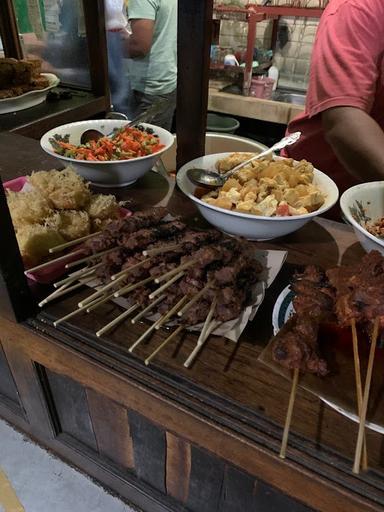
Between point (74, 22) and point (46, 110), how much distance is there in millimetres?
1404

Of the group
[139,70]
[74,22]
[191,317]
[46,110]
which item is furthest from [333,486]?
[139,70]

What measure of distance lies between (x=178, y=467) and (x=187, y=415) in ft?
1.72

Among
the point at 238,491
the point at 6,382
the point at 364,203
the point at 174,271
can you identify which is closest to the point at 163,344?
the point at 174,271

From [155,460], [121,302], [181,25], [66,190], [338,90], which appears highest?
[181,25]

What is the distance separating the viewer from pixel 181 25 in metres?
1.53

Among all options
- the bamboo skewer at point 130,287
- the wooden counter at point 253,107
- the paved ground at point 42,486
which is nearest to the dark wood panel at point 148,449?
the paved ground at point 42,486

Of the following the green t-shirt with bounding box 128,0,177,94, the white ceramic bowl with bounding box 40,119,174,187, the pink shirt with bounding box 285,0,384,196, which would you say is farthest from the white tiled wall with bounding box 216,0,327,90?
the white ceramic bowl with bounding box 40,119,174,187

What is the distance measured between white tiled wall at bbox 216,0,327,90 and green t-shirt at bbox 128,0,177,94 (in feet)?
4.57

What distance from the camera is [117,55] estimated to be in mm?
5176

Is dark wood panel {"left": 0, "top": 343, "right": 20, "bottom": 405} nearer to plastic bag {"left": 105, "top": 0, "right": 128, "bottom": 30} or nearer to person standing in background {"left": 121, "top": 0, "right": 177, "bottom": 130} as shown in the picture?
person standing in background {"left": 121, "top": 0, "right": 177, "bottom": 130}

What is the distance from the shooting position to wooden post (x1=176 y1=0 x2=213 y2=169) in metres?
1.49

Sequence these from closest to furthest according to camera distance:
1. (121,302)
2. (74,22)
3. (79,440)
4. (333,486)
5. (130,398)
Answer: (333,486)
(130,398)
(121,302)
(79,440)
(74,22)

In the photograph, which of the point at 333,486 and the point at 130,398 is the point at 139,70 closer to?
the point at 130,398

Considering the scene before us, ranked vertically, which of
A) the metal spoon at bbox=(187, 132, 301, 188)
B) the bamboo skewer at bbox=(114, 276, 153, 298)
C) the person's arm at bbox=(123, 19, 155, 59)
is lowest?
the bamboo skewer at bbox=(114, 276, 153, 298)
